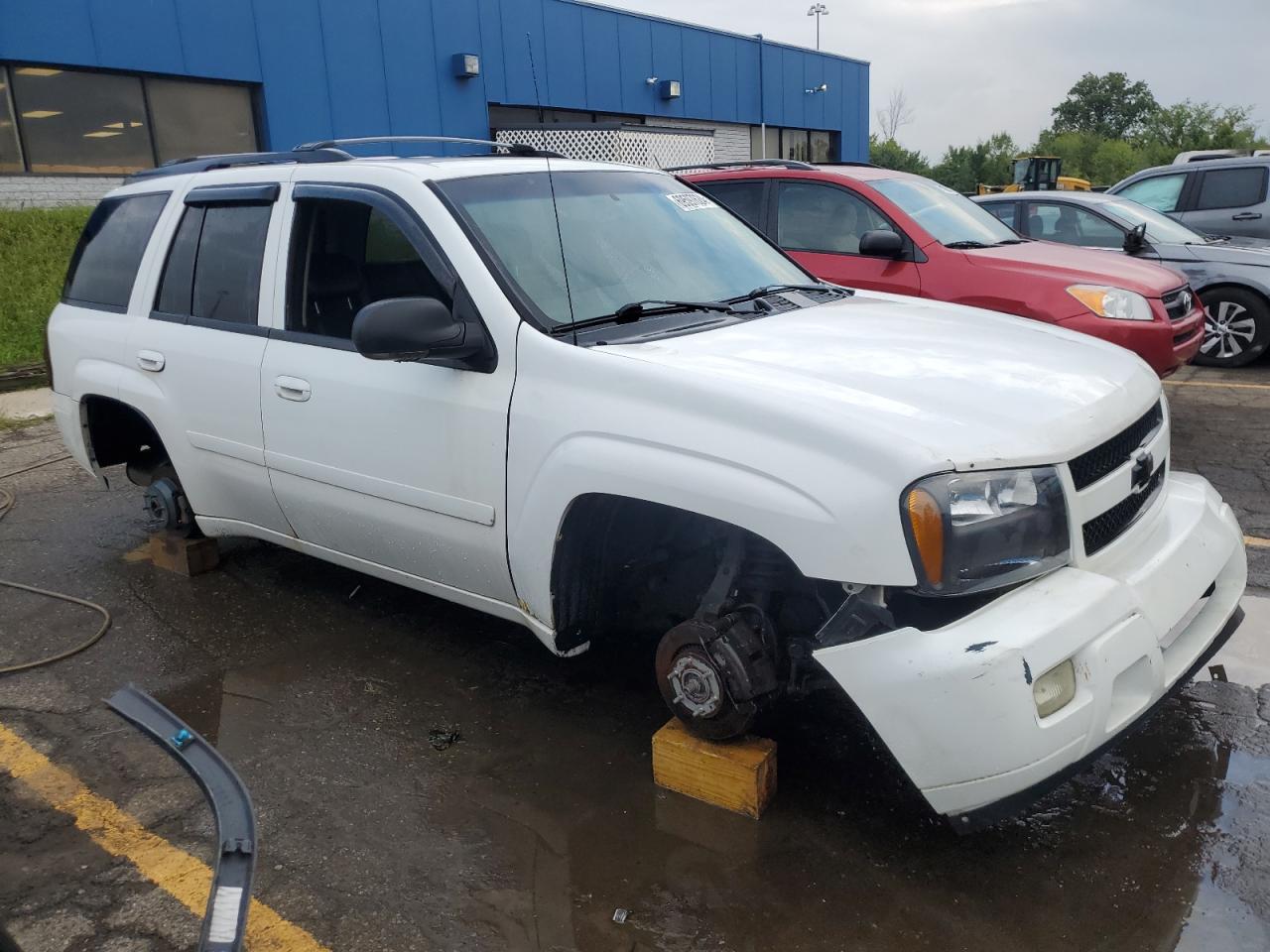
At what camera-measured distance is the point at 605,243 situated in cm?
356

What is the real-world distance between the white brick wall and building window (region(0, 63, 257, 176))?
0.45 ft

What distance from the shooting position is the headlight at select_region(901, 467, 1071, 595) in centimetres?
235

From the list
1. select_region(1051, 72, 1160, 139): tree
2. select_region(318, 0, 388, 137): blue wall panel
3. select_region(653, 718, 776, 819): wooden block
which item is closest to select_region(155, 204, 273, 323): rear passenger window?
select_region(653, 718, 776, 819): wooden block

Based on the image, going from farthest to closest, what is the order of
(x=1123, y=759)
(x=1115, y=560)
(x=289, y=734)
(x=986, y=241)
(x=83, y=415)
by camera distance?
1. (x=986, y=241)
2. (x=83, y=415)
3. (x=289, y=734)
4. (x=1123, y=759)
5. (x=1115, y=560)

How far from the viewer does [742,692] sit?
283 centimetres

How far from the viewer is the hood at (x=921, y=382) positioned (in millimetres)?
2465

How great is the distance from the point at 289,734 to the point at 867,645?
82.9 inches

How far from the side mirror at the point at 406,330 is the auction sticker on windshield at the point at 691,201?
129 cm

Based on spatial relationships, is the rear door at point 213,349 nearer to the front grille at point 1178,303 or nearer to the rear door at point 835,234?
the rear door at point 835,234

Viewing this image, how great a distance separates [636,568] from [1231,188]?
34.8ft

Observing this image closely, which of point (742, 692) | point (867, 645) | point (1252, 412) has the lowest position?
point (1252, 412)

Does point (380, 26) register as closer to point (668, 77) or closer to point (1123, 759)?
point (668, 77)

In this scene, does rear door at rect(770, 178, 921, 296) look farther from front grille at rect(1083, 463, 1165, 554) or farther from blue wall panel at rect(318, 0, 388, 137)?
blue wall panel at rect(318, 0, 388, 137)

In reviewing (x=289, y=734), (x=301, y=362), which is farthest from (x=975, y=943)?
(x=301, y=362)
